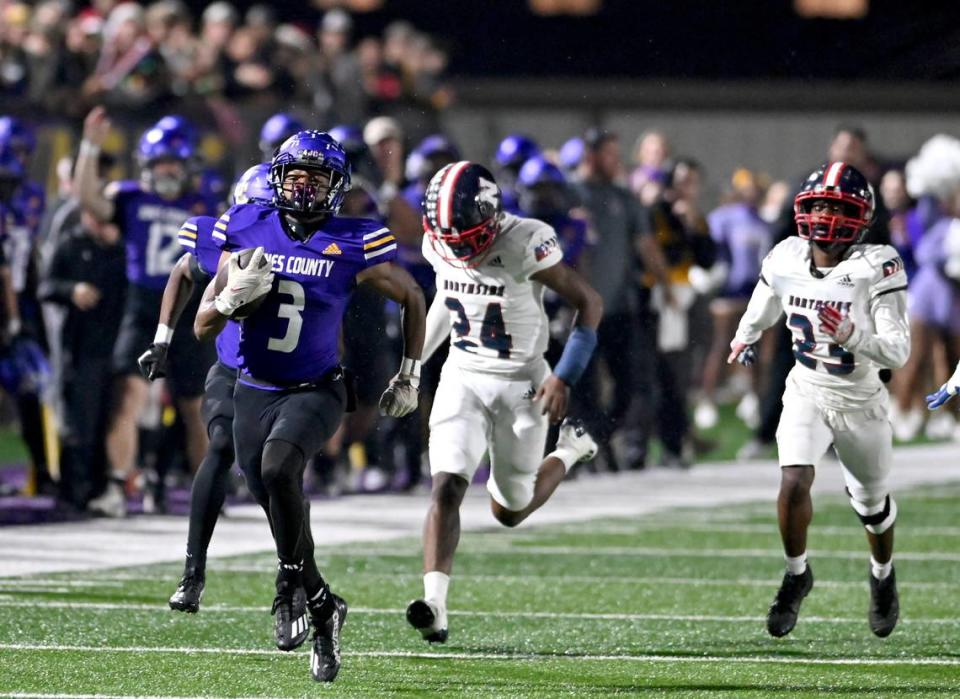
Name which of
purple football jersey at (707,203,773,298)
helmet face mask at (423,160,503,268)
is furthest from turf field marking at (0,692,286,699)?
purple football jersey at (707,203,773,298)

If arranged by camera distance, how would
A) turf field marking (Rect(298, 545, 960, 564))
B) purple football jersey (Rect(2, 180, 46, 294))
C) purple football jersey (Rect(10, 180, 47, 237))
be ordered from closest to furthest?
1. turf field marking (Rect(298, 545, 960, 564))
2. purple football jersey (Rect(2, 180, 46, 294))
3. purple football jersey (Rect(10, 180, 47, 237))

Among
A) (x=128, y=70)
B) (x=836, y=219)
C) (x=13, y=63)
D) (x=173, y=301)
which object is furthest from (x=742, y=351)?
(x=13, y=63)

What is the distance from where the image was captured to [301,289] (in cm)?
679

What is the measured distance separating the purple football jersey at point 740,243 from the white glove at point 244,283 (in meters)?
10.9

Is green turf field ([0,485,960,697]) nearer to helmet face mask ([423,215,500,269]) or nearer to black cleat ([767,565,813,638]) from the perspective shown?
black cleat ([767,565,813,638])

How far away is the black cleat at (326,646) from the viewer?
6.53m

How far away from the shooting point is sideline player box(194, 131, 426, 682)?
6668 mm

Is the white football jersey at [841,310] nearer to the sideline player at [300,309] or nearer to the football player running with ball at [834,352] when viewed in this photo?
the football player running with ball at [834,352]

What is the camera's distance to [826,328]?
7.53 metres

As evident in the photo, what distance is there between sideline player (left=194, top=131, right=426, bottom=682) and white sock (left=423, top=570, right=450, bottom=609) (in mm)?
545

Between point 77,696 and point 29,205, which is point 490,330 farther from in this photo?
point 29,205

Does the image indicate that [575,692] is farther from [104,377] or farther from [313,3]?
[313,3]

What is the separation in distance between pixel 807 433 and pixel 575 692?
1582mm

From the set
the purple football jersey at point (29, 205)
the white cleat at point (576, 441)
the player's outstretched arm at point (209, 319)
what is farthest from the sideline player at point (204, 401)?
the purple football jersey at point (29, 205)
